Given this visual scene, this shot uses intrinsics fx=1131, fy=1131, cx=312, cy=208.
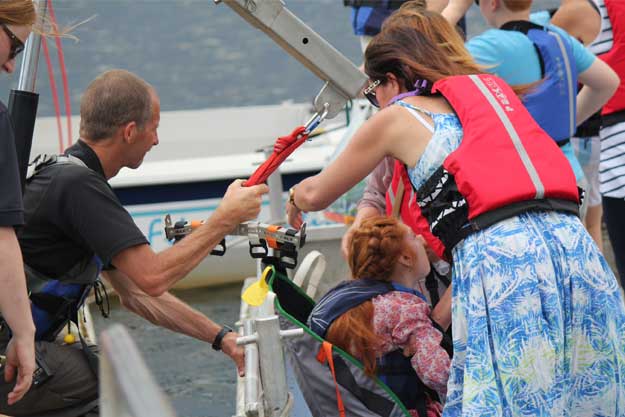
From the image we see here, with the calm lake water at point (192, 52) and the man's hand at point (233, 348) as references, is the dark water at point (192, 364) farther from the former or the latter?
the calm lake water at point (192, 52)

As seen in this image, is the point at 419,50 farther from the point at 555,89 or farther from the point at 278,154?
the point at 555,89

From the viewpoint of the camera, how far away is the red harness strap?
354 cm

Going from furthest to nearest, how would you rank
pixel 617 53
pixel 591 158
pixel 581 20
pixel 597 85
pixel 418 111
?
1. pixel 591 158
2. pixel 581 20
3. pixel 617 53
4. pixel 597 85
5. pixel 418 111

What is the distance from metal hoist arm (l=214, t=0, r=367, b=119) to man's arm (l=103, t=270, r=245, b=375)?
0.83 meters

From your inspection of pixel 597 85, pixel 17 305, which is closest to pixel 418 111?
pixel 17 305

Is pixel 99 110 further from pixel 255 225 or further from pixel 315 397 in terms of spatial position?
pixel 315 397

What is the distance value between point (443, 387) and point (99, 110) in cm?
139

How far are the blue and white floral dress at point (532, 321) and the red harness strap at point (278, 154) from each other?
508mm

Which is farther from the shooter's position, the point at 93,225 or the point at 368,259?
the point at 368,259

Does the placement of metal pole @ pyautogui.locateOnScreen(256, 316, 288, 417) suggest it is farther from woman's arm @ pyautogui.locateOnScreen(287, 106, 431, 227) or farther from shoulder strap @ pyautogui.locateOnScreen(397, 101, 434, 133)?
shoulder strap @ pyautogui.locateOnScreen(397, 101, 434, 133)

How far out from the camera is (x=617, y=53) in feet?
16.8

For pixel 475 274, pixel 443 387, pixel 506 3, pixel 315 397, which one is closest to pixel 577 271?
pixel 475 274

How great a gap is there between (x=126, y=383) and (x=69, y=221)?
6.17ft

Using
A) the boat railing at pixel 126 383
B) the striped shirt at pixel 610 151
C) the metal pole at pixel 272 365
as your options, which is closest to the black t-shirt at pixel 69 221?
the metal pole at pixel 272 365
